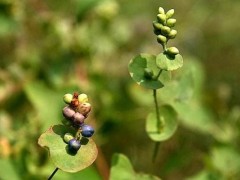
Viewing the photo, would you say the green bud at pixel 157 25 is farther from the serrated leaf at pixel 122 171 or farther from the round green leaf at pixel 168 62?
the serrated leaf at pixel 122 171

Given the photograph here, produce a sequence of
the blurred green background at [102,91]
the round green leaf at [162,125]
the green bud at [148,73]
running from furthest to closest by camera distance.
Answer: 1. the blurred green background at [102,91]
2. the round green leaf at [162,125]
3. the green bud at [148,73]

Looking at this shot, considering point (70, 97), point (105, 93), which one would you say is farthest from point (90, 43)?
point (70, 97)

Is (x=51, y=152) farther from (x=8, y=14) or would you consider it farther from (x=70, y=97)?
(x=8, y=14)

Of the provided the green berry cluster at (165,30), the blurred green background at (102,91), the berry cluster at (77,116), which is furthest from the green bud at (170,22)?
the blurred green background at (102,91)

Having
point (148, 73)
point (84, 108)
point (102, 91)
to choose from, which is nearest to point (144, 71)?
point (148, 73)

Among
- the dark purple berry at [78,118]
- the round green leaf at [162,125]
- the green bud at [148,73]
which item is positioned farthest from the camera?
the round green leaf at [162,125]

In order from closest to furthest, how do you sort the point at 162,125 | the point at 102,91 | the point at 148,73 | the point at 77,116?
the point at 77,116 → the point at 148,73 → the point at 162,125 → the point at 102,91

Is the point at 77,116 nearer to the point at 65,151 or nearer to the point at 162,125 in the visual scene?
the point at 65,151
